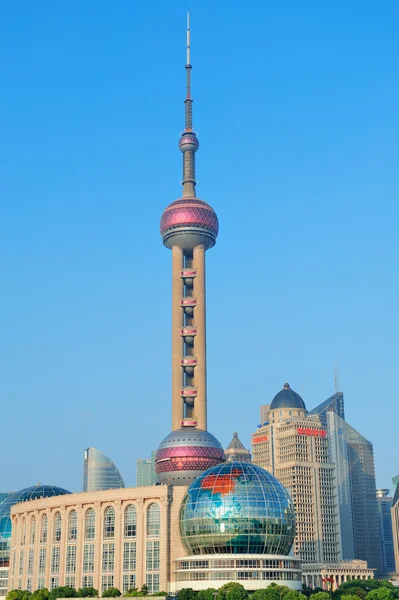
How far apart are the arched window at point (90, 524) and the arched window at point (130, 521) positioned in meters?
8.37

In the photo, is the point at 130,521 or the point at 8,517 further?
the point at 8,517

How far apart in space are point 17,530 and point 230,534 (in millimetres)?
66736

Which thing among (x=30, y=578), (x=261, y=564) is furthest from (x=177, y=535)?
(x=30, y=578)

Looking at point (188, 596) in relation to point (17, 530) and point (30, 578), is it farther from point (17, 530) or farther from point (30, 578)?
point (17, 530)

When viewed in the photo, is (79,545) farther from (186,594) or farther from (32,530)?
(186,594)

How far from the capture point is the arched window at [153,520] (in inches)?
6014

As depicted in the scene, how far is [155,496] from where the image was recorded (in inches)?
6073

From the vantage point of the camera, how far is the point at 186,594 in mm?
132375

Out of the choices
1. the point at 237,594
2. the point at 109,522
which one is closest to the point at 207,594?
the point at 237,594

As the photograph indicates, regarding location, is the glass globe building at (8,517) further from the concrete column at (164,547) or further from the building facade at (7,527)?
the concrete column at (164,547)

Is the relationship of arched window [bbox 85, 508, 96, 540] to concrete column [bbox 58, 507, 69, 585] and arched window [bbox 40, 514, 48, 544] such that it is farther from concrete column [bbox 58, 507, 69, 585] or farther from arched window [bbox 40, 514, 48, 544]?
arched window [bbox 40, 514, 48, 544]

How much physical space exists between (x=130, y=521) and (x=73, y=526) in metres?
15.7

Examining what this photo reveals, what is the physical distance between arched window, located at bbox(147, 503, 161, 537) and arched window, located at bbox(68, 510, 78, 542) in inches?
719

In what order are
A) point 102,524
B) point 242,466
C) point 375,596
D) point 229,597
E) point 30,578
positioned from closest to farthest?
point 229,597 → point 375,596 → point 242,466 → point 102,524 → point 30,578
